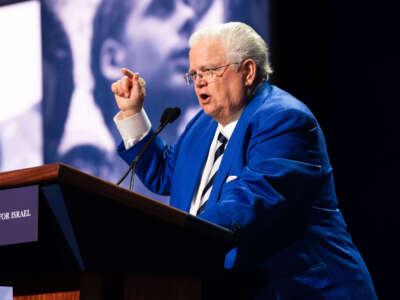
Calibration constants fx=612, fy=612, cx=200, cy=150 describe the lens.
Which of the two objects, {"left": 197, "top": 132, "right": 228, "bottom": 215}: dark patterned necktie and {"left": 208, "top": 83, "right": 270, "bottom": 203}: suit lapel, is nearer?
{"left": 208, "top": 83, "right": 270, "bottom": 203}: suit lapel

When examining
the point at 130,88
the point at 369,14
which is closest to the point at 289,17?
the point at 369,14

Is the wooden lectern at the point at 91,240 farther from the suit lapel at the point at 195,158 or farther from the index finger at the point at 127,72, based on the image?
the index finger at the point at 127,72

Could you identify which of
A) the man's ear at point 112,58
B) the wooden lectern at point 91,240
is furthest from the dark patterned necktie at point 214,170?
the man's ear at point 112,58

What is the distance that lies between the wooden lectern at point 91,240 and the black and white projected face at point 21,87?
260 cm

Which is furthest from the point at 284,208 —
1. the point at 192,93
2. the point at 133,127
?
the point at 192,93

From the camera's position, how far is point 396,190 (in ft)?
8.27

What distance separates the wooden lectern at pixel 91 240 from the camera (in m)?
1.03

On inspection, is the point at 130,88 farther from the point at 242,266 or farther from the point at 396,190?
the point at 396,190

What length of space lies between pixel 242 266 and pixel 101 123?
1.99 m

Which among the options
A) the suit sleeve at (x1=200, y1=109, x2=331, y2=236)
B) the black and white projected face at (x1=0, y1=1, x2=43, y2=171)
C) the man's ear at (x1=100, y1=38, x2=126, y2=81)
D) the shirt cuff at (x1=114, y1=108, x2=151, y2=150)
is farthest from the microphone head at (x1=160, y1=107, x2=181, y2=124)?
the black and white projected face at (x1=0, y1=1, x2=43, y2=171)

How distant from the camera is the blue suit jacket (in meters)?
1.57

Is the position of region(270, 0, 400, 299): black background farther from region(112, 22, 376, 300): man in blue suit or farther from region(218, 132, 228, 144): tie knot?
region(218, 132, 228, 144): tie knot

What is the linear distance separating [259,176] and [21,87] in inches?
105

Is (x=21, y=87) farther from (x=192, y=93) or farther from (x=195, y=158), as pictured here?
(x=195, y=158)
